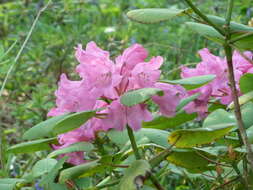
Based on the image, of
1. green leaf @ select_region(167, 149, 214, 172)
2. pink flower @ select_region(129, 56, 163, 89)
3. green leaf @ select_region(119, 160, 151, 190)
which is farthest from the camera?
green leaf @ select_region(167, 149, 214, 172)

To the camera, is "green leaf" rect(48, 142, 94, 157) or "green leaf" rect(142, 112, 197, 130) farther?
"green leaf" rect(142, 112, 197, 130)

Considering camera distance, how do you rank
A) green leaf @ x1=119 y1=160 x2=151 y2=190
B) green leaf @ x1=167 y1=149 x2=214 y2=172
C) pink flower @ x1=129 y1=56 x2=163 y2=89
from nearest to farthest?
green leaf @ x1=119 y1=160 x2=151 y2=190 → pink flower @ x1=129 y1=56 x2=163 y2=89 → green leaf @ x1=167 y1=149 x2=214 y2=172

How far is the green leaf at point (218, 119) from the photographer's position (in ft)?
3.11

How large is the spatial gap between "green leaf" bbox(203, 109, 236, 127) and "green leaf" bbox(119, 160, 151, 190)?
0.57ft

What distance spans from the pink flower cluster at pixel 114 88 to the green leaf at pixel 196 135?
1.8 inches

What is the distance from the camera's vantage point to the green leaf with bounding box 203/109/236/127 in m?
0.95

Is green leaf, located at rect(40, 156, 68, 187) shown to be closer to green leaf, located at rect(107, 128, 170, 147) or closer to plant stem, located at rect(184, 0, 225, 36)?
green leaf, located at rect(107, 128, 170, 147)

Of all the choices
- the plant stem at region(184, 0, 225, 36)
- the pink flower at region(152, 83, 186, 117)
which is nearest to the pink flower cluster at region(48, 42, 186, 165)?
the pink flower at region(152, 83, 186, 117)

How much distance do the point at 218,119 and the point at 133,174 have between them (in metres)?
0.21

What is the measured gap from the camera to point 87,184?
1032 millimetres

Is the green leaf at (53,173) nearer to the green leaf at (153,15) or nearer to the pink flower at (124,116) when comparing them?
the pink flower at (124,116)

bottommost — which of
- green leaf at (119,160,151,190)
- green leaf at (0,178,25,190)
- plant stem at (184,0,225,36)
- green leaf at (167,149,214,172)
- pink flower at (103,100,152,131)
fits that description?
green leaf at (0,178,25,190)

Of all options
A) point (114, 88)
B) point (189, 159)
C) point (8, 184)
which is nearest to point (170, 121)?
point (189, 159)

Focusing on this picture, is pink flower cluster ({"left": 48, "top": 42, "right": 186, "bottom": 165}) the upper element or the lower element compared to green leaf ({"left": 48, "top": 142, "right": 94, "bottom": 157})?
upper
